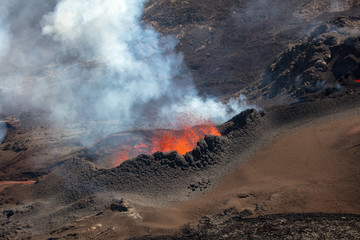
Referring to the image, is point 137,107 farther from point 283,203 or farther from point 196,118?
point 283,203

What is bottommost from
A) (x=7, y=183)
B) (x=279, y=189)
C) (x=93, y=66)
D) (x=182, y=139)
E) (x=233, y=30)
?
(x=279, y=189)

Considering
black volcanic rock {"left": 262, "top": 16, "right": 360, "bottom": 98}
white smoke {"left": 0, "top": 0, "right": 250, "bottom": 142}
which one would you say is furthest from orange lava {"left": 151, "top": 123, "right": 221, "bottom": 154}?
black volcanic rock {"left": 262, "top": 16, "right": 360, "bottom": 98}

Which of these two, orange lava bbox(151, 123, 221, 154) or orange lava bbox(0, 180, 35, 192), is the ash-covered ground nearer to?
orange lava bbox(0, 180, 35, 192)

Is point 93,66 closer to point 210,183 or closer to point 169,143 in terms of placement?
point 169,143

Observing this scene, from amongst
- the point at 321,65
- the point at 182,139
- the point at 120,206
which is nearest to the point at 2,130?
the point at 182,139

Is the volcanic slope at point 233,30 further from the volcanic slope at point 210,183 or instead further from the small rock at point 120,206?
the small rock at point 120,206

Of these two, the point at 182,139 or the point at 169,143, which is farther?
the point at 182,139

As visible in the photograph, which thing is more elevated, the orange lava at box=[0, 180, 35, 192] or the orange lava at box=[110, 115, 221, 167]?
the orange lava at box=[0, 180, 35, 192]
